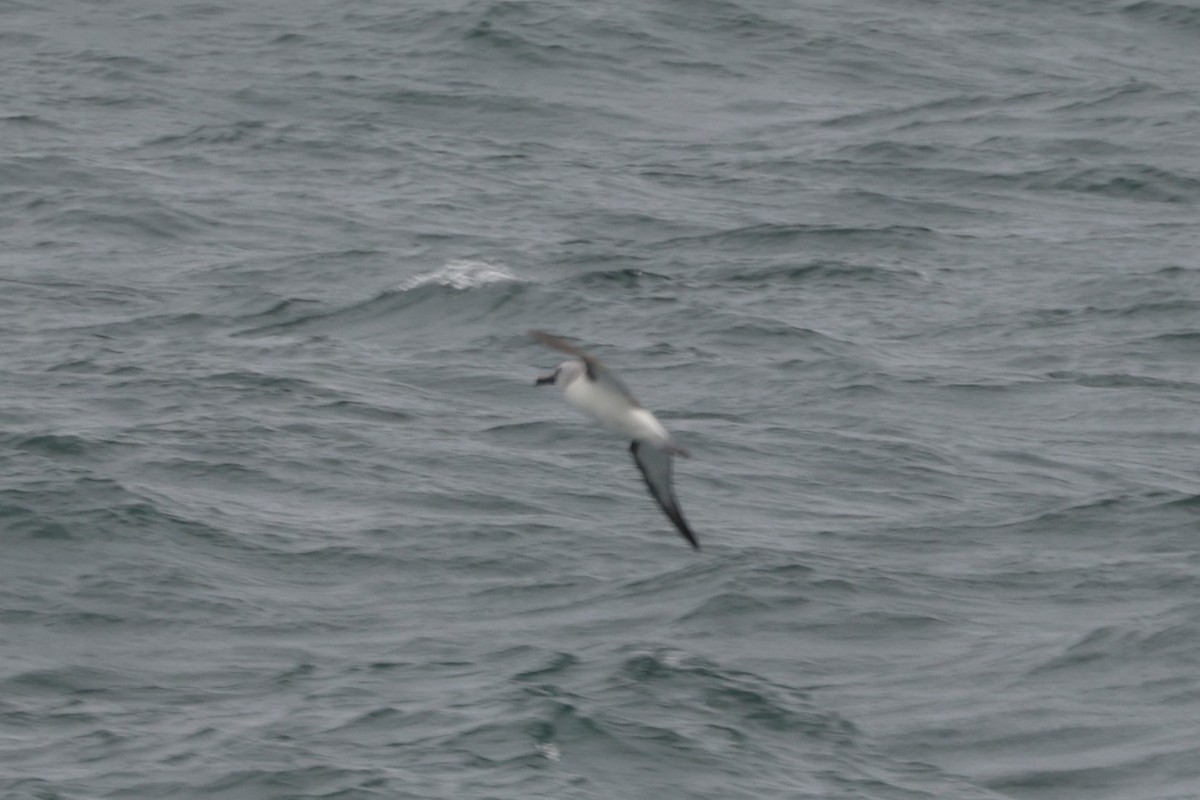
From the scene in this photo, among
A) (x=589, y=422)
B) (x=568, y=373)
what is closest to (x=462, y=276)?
(x=589, y=422)

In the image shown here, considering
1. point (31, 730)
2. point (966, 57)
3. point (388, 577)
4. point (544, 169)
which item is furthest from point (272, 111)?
point (31, 730)

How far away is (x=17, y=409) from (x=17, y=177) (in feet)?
28.0

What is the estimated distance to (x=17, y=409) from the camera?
20.7m

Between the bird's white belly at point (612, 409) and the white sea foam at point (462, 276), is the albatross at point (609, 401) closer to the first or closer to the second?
the bird's white belly at point (612, 409)

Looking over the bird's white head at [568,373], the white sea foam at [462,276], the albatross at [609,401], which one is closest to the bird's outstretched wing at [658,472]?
the albatross at [609,401]

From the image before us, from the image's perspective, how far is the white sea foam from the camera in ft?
80.3

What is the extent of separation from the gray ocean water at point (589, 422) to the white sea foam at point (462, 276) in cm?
10

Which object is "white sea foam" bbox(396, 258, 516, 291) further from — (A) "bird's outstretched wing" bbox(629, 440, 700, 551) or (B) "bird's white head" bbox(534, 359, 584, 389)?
(B) "bird's white head" bbox(534, 359, 584, 389)

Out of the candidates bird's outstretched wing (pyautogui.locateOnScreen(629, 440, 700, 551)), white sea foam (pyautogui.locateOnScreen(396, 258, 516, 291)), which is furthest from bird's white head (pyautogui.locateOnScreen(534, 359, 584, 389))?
white sea foam (pyautogui.locateOnScreen(396, 258, 516, 291))

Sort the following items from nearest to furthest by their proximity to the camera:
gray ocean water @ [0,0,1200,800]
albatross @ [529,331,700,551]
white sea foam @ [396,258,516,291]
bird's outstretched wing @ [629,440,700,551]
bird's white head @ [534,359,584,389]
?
albatross @ [529,331,700,551], bird's white head @ [534,359,584,389], bird's outstretched wing @ [629,440,700,551], gray ocean water @ [0,0,1200,800], white sea foam @ [396,258,516,291]

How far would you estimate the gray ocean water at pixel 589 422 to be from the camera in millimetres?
15133

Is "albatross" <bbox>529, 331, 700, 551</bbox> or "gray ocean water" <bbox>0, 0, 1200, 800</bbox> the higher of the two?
"albatross" <bbox>529, 331, 700, 551</bbox>

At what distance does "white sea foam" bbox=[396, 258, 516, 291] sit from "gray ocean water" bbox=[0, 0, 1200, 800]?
0.10 metres

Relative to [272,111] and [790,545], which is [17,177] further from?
[790,545]
